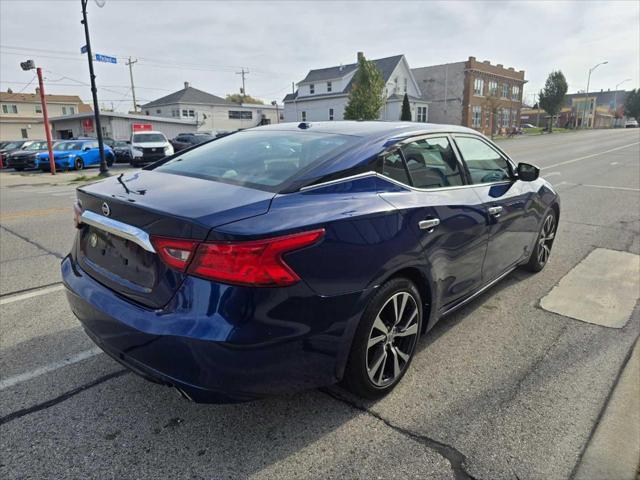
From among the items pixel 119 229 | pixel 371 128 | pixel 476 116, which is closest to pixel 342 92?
pixel 476 116

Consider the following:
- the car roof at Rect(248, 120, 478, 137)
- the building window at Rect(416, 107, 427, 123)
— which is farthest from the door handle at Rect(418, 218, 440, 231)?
the building window at Rect(416, 107, 427, 123)

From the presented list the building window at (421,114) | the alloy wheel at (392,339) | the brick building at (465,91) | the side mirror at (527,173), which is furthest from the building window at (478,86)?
the alloy wheel at (392,339)

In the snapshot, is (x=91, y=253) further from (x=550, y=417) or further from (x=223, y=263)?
(x=550, y=417)

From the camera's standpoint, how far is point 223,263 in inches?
82.3

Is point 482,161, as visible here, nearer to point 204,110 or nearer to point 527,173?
point 527,173

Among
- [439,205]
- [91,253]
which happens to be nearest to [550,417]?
[439,205]

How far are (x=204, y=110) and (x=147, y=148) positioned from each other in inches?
1396

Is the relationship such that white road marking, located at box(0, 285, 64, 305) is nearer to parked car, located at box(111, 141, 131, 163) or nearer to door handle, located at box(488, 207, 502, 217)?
door handle, located at box(488, 207, 502, 217)

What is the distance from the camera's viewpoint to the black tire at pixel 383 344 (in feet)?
8.42

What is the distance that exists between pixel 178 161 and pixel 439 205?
192cm

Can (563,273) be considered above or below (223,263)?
below

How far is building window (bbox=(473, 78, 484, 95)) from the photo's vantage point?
54.0 meters

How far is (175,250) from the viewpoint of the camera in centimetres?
217

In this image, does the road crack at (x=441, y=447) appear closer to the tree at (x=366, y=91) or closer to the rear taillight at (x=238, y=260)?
the rear taillight at (x=238, y=260)
